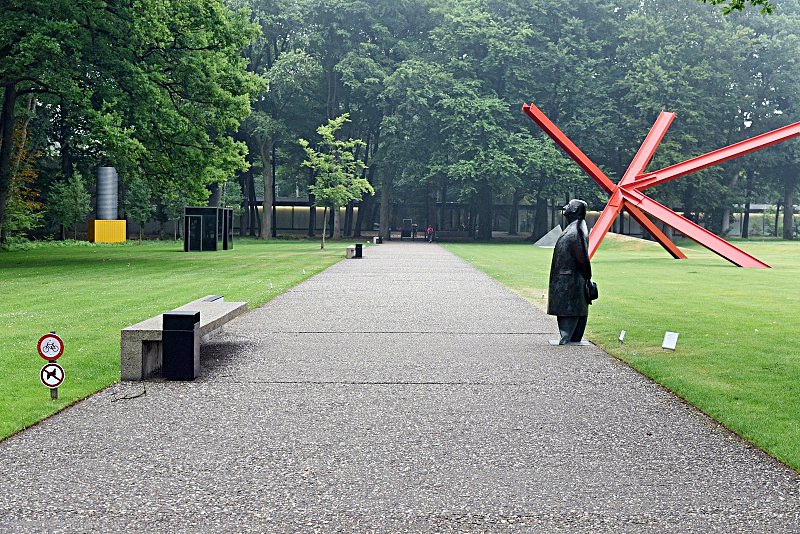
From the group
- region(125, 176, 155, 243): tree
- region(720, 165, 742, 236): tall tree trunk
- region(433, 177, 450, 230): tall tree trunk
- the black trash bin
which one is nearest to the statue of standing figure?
the black trash bin

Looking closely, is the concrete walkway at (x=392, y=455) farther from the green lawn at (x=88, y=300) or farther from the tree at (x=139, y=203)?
the tree at (x=139, y=203)

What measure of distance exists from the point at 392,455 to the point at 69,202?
42.1 meters

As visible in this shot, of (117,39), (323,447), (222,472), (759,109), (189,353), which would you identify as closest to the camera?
(222,472)

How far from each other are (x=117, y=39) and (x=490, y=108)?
109 feet

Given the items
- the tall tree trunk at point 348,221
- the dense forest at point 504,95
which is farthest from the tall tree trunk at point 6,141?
the tall tree trunk at point 348,221

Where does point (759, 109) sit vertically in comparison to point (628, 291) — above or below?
above

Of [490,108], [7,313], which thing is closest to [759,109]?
[490,108]

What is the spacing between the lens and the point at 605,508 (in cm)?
453

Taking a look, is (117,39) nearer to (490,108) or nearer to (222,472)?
(222,472)

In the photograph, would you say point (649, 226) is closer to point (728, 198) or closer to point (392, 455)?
point (392, 455)

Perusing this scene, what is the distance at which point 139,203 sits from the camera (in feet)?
167

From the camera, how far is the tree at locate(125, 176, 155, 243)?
5081cm

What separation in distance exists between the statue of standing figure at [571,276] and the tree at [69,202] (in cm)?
3824

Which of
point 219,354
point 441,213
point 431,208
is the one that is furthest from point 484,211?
point 219,354
